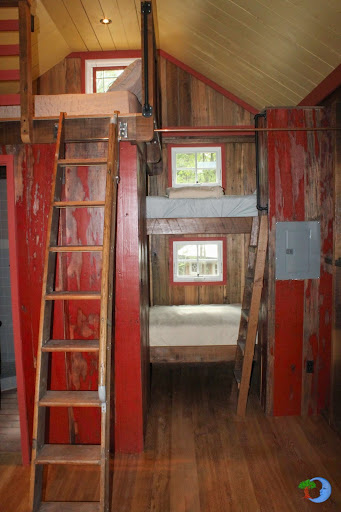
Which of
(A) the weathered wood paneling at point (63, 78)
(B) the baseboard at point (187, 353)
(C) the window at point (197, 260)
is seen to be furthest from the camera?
(C) the window at point (197, 260)

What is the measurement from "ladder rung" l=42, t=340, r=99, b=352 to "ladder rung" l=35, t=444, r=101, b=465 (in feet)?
1.85

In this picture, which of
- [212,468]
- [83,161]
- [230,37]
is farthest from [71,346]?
[230,37]

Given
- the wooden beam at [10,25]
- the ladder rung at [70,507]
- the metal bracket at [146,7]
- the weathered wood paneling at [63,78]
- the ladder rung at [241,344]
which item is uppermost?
the weathered wood paneling at [63,78]

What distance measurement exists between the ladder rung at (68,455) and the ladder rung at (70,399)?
10.2 inches

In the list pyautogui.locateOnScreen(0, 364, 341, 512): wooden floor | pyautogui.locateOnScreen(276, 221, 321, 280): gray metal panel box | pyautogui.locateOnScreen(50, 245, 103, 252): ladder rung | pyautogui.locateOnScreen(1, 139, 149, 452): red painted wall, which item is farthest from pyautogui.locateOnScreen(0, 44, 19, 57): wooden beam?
pyautogui.locateOnScreen(0, 364, 341, 512): wooden floor

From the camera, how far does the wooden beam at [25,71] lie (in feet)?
8.40

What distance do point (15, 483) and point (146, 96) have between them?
3026mm

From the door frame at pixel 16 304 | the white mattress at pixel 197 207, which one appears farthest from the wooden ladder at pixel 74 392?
the white mattress at pixel 197 207

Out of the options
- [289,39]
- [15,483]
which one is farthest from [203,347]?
[289,39]

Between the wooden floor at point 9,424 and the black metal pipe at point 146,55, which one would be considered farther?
the wooden floor at point 9,424

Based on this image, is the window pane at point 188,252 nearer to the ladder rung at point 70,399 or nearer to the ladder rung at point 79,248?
the ladder rung at point 79,248

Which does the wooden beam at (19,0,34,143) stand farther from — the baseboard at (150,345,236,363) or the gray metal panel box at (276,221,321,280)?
the baseboard at (150,345,236,363)

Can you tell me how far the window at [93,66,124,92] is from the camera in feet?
16.5

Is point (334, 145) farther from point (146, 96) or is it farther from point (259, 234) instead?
point (146, 96)
